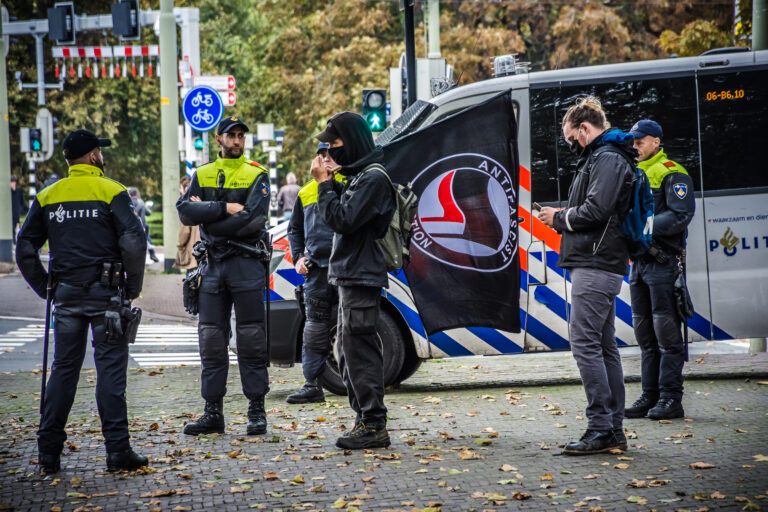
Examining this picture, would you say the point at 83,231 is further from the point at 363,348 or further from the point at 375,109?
the point at 375,109

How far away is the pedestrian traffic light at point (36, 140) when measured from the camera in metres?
25.1

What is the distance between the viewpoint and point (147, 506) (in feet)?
16.2

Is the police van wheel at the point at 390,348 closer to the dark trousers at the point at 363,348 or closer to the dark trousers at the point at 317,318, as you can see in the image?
the dark trousers at the point at 317,318

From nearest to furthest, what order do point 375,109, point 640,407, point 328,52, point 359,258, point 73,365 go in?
point 73,365 → point 359,258 → point 640,407 → point 375,109 → point 328,52

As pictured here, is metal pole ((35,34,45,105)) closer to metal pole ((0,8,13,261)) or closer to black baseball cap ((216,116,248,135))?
metal pole ((0,8,13,261))

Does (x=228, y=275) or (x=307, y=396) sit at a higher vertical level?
(x=228, y=275)

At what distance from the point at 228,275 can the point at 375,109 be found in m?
8.49

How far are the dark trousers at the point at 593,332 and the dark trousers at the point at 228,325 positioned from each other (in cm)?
211

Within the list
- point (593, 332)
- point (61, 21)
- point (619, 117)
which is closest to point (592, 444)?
point (593, 332)

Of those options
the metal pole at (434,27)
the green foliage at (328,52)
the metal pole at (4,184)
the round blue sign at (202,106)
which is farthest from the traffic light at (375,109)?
the metal pole at (4,184)

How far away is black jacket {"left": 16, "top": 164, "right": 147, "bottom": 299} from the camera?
5723 millimetres

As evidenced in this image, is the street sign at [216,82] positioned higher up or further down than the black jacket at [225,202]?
higher up

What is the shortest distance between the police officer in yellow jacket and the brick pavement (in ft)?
0.92

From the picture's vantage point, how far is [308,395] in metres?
7.79
